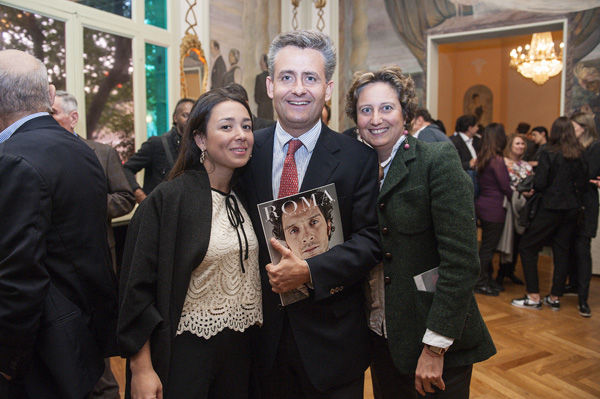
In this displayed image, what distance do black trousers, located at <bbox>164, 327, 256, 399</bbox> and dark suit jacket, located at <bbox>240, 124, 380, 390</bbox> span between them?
9 centimetres

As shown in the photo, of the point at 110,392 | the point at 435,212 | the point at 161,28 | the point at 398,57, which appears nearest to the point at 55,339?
the point at 435,212

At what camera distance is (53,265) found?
170cm

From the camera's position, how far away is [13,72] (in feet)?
5.65

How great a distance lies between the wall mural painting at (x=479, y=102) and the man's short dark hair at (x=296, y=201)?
13.6 metres

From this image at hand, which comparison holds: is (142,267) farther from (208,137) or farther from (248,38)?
(248,38)

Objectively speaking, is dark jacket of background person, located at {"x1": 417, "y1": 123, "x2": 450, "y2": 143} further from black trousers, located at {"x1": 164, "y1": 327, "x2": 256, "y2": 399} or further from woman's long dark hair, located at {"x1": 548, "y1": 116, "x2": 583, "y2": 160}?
black trousers, located at {"x1": 164, "y1": 327, "x2": 256, "y2": 399}

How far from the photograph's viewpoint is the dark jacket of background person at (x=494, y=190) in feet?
17.7

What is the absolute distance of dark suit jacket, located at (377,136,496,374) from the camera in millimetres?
1631

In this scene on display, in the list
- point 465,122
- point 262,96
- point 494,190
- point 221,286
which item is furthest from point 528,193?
point 221,286

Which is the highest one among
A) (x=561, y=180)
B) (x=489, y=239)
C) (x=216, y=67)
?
(x=216, y=67)

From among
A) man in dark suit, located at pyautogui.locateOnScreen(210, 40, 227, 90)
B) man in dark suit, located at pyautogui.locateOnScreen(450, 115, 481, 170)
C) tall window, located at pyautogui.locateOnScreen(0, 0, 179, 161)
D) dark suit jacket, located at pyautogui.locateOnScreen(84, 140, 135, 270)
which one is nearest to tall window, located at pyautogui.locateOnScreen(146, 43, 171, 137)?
tall window, located at pyautogui.locateOnScreen(0, 0, 179, 161)

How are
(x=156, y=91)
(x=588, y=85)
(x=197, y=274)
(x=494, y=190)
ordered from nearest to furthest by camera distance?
(x=197, y=274) < (x=494, y=190) < (x=156, y=91) < (x=588, y=85)

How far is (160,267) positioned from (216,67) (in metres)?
6.23

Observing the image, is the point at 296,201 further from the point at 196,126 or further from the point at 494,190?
the point at 494,190
